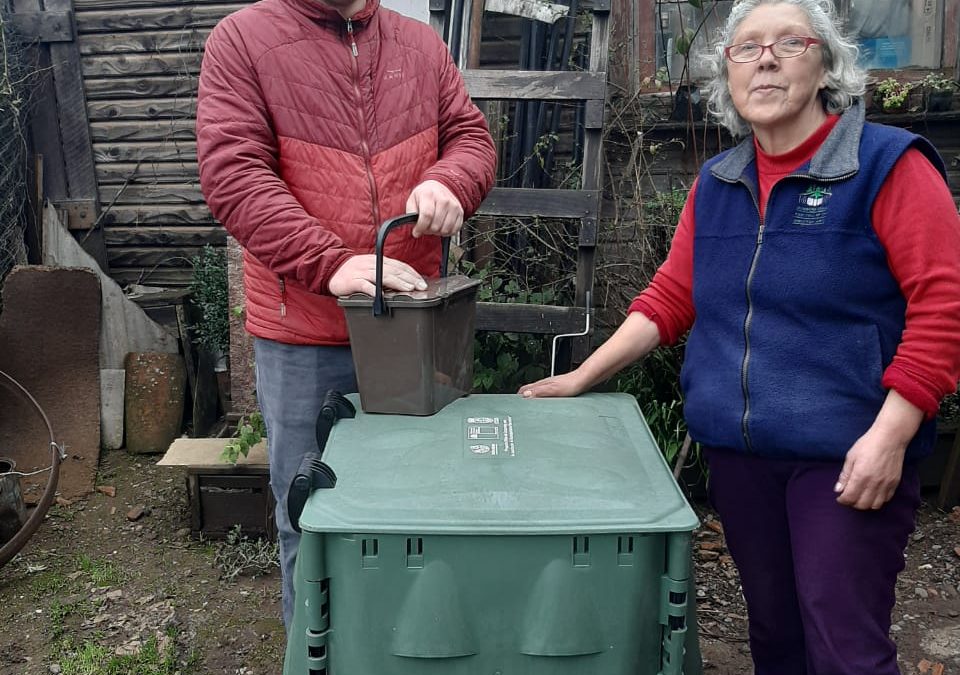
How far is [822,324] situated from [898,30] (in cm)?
365

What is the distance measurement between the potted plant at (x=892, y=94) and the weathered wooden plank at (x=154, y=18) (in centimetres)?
363

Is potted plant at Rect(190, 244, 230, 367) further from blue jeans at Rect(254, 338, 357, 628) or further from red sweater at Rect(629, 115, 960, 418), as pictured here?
red sweater at Rect(629, 115, 960, 418)

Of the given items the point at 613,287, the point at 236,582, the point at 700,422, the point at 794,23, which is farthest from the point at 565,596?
the point at 613,287

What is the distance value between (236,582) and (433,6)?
2.66m

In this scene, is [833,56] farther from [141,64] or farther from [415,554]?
[141,64]

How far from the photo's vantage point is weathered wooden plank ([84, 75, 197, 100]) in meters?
5.21

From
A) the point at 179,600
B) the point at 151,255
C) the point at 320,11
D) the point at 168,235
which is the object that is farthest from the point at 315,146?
the point at 151,255

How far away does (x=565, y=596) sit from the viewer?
1.47 m

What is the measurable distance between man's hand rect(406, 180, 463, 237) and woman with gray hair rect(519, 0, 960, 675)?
585 millimetres

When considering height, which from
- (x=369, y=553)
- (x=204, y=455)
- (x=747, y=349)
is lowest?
(x=204, y=455)

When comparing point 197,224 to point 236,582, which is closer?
point 236,582

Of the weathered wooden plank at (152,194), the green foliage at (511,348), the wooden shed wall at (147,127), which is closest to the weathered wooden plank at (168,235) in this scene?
the wooden shed wall at (147,127)

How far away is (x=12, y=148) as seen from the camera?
5090 mm

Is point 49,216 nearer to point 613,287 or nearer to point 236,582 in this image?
point 236,582
